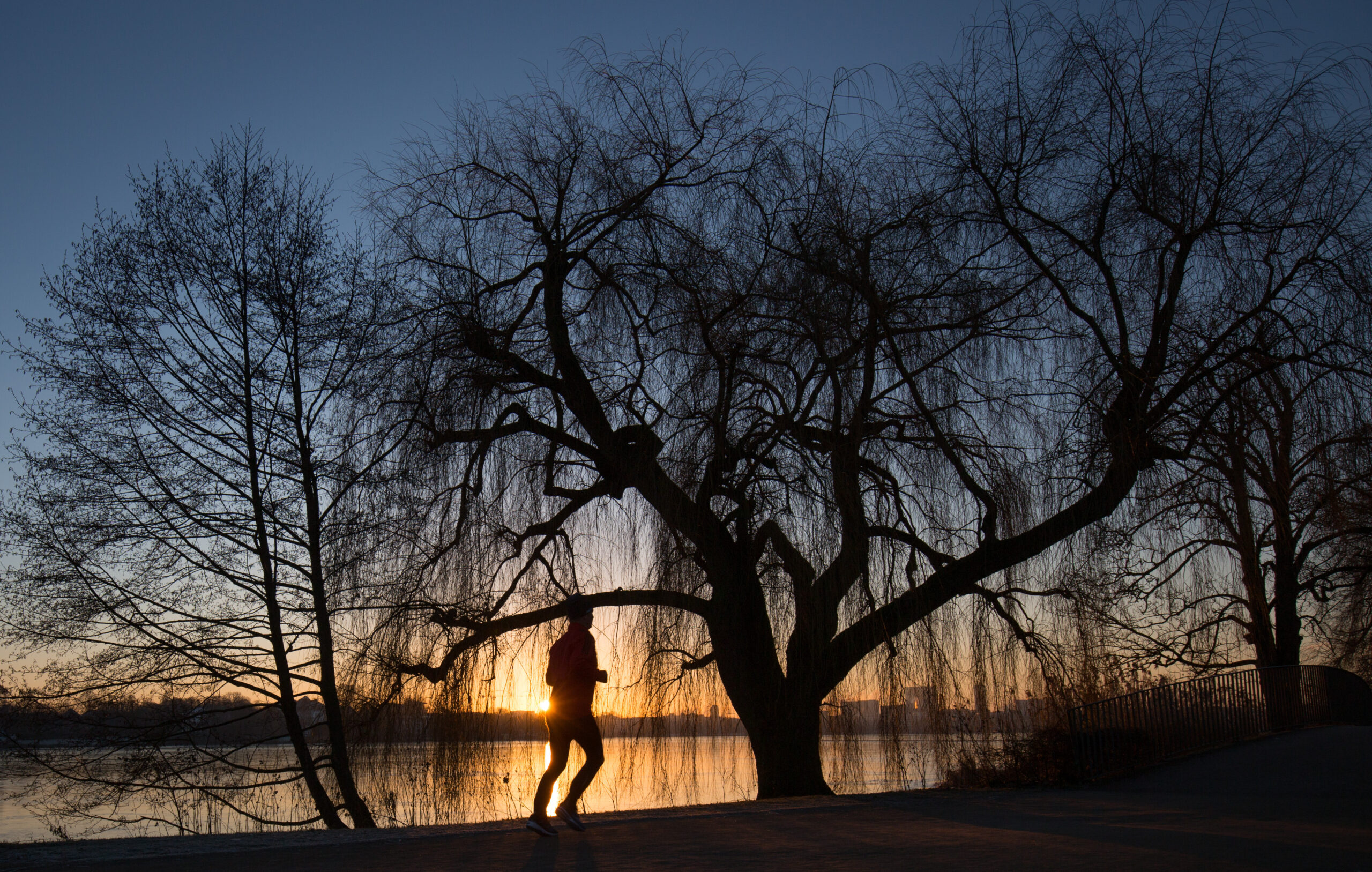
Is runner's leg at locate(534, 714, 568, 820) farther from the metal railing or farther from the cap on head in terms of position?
the metal railing

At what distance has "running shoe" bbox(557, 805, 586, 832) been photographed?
4.89m

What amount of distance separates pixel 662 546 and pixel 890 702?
225 centimetres

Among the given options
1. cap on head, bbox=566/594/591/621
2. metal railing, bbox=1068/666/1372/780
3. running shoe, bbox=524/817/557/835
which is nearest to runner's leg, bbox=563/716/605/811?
running shoe, bbox=524/817/557/835

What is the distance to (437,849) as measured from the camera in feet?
14.4

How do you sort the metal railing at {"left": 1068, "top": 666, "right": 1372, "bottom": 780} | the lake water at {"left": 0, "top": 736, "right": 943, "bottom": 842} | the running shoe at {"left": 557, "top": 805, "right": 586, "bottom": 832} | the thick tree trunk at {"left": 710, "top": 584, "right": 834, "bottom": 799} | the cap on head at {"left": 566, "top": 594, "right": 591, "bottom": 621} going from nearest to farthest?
the running shoe at {"left": 557, "top": 805, "right": 586, "bottom": 832}, the cap on head at {"left": 566, "top": 594, "right": 591, "bottom": 621}, the lake water at {"left": 0, "top": 736, "right": 943, "bottom": 842}, the thick tree trunk at {"left": 710, "top": 584, "right": 834, "bottom": 799}, the metal railing at {"left": 1068, "top": 666, "right": 1372, "bottom": 780}

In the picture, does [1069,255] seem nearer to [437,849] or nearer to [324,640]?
[437,849]

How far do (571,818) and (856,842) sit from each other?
1.60 metres

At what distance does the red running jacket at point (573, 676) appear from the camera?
497 cm

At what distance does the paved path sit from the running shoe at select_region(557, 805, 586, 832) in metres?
0.05

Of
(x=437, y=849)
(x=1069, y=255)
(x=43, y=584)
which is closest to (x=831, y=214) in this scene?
(x=1069, y=255)

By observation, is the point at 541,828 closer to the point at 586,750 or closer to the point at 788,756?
the point at 586,750

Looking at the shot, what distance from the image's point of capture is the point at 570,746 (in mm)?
4988

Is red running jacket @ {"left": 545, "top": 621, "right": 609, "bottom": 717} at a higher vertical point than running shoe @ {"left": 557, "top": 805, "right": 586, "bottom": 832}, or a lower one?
higher

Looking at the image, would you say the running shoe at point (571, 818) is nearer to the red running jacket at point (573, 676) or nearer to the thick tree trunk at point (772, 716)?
the red running jacket at point (573, 676)
